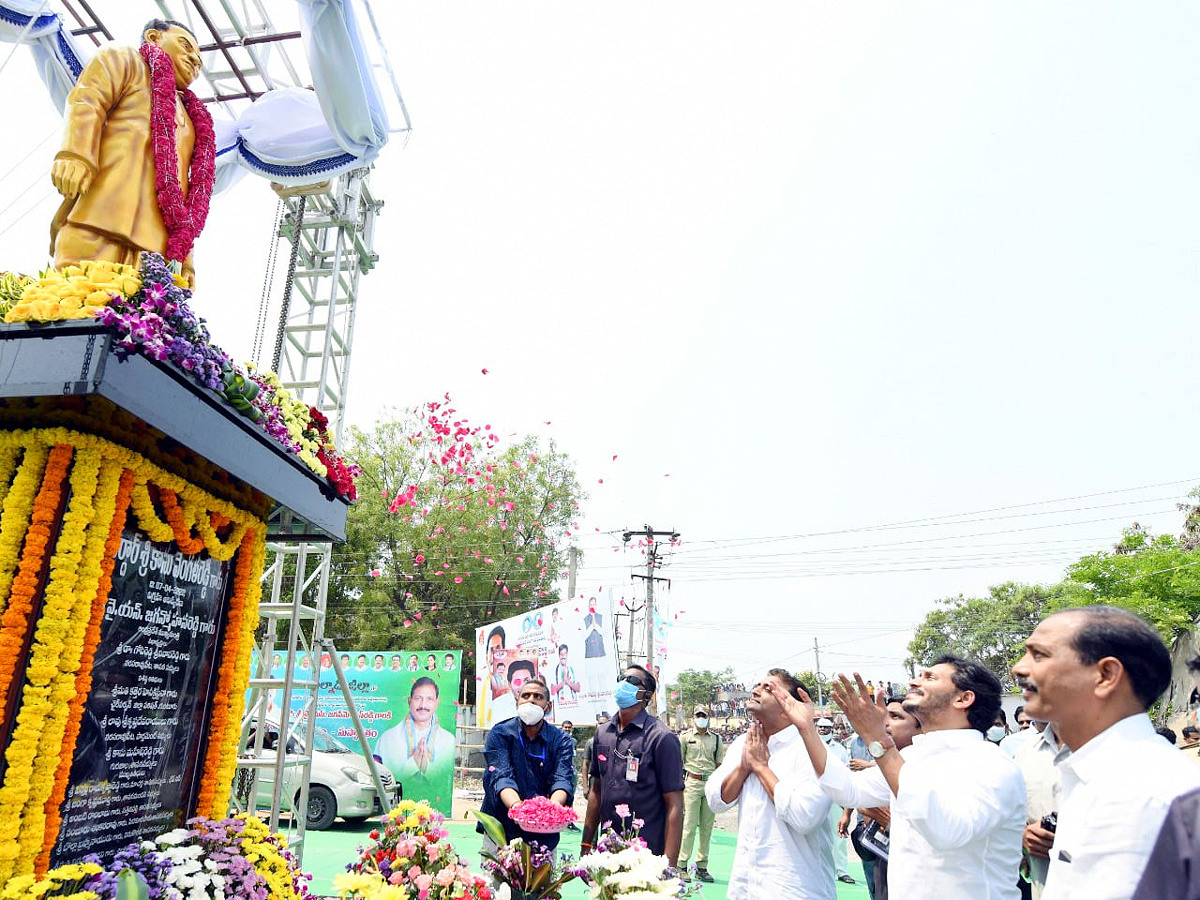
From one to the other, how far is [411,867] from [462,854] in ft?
25.1

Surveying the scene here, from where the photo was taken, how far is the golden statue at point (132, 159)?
→ 4.04 meters

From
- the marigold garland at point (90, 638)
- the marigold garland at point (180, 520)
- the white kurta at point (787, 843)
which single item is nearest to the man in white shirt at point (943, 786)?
the white kurta at point (787, 843)

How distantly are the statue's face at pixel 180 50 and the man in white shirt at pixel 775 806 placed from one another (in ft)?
14.4

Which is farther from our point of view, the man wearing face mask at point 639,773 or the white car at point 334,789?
the white car at point 334,789

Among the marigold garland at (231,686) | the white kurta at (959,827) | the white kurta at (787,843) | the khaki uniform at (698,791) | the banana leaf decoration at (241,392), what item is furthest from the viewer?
the khaki uniform at (698,791)

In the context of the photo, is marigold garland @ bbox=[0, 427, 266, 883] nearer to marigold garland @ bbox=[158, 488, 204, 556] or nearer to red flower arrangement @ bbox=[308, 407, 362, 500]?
marigold garland @ bbox=[158, 488, 204, 556]

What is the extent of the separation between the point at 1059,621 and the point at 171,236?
4399 millimetres

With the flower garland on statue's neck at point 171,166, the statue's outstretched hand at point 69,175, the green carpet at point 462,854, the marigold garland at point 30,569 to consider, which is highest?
the flower garland on statue's neck at point 171,166

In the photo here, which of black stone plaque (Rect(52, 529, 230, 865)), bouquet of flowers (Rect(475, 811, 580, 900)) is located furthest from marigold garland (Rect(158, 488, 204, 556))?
bouquet of flowers (Rect(475, 811, 580, 900))

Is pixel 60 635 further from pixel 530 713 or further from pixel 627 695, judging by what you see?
pixel 627 695

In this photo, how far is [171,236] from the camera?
4.39 metres

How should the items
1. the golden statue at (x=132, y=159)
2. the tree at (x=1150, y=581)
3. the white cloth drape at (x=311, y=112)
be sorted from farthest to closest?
the tree at (x=1150, y=581), the white cloth drape at (x=311, y=112), the golden statue at (x=132, y=159)

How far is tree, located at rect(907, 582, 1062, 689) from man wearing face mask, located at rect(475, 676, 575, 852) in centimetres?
3907

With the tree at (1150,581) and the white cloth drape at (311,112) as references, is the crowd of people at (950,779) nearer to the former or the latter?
the white cloth drape at (311,112)
